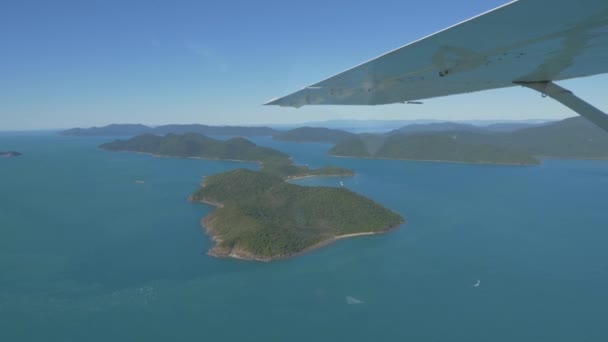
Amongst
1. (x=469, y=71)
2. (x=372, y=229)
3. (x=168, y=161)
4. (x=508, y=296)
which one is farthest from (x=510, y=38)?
(x=168, y=161)

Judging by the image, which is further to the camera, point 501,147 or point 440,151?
point 440,151

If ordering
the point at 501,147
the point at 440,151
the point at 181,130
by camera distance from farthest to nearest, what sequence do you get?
the point at 181,130 → the point at 440,151 → the point at 501,147

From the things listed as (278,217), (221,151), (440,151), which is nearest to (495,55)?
(278,217)

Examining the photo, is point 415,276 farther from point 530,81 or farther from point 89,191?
point 89,191

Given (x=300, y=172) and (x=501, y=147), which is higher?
(x=501, y=147)

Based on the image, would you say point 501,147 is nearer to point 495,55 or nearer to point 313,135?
point 313,135
